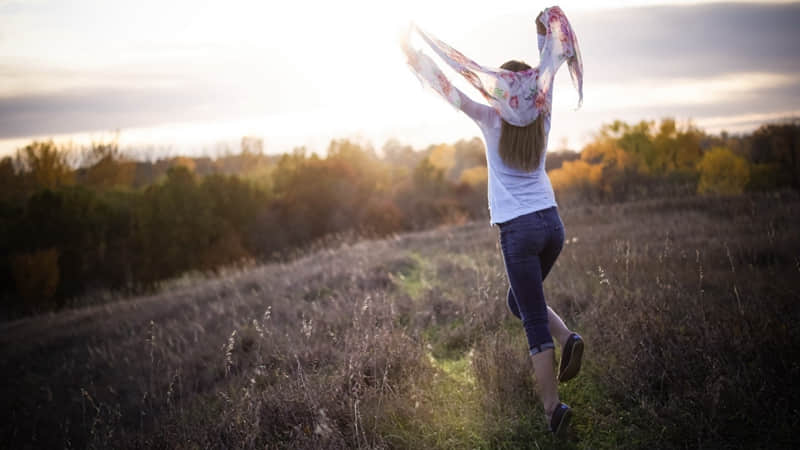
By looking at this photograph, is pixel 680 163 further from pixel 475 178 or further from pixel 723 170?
pixel 475 178

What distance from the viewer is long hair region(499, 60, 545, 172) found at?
251 cm

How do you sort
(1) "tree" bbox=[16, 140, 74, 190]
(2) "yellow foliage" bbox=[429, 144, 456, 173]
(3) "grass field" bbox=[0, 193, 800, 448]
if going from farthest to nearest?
(2) "yellow foliage" bbox=[429, 144, 456, 173] → (1) "tree" bbox=[16, 140, 74, 190] → (3) "grass field" bbox=[0, 193, 800, 448]

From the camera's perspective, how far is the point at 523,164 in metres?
2.54

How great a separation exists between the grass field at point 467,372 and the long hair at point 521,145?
1.69 m

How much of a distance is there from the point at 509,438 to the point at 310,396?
144 cm

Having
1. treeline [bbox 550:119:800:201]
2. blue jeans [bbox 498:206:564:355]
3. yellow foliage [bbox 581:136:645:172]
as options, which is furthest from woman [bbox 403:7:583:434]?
yellow foliage [bbox 581:136:645:172]

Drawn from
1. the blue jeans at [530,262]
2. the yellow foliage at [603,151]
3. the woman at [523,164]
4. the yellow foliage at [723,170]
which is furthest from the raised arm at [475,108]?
the yellow foliage at [603,151]

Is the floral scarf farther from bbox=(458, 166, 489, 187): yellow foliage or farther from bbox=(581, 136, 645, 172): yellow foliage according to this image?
bbox=(458, 166, 489, 187): yellow foliage

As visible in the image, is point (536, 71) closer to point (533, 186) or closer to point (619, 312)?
point (533, 186)

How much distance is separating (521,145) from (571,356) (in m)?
→ 1.38

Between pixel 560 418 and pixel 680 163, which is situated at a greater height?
pixel 680 163

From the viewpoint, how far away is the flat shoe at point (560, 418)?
8.33ft

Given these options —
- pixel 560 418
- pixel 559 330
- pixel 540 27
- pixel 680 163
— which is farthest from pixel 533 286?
pixel 680 163

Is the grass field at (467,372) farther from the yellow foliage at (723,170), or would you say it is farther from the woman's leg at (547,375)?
the yellow foliage at (723,170)
